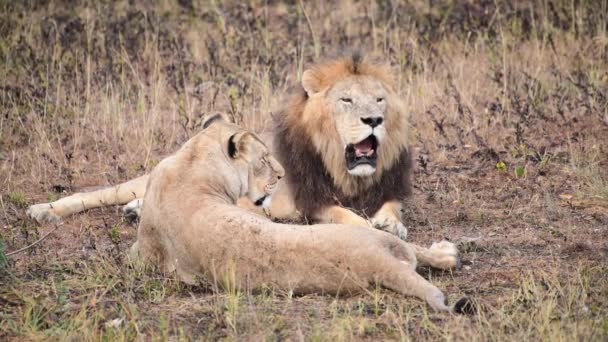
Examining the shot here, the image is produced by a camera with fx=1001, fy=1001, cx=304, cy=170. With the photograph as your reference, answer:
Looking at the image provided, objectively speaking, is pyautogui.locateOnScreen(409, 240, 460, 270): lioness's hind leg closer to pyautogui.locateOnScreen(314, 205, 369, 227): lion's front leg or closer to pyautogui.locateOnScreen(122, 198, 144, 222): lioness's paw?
pyautogui.locateOnScreen(314, 205, 369, 227): lion's front leg

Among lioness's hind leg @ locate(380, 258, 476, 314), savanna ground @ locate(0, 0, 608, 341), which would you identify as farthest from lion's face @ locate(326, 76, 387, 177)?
lioness's hind leg @ locate(380, 258, 476, 314)

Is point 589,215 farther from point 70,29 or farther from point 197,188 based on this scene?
point 70,29

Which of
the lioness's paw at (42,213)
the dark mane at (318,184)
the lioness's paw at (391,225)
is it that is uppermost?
the dark mane at (318,184)

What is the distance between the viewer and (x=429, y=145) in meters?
8.27

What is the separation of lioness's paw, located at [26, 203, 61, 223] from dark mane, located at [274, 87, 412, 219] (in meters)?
1.63

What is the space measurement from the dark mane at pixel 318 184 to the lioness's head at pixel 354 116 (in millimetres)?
63

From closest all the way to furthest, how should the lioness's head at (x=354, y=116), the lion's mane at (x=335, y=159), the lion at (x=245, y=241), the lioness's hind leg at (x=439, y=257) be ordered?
the lion at (x=245, y=241), the lioness's hind leg at (x=439, y=257), the lioness's head at (x=354, y=116), the lion's mane at (x=335, y=159)

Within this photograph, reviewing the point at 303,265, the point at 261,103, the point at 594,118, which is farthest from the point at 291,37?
the point at 303,265

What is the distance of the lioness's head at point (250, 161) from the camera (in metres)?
5.49

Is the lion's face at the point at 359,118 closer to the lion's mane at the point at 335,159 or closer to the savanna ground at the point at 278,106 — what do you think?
the lion's mane at the point at 335,159

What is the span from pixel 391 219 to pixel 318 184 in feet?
1.85

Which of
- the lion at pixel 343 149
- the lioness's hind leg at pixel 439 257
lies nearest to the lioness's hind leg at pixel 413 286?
the lioness's hind leg at pixel 439 257

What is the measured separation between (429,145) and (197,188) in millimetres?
3519

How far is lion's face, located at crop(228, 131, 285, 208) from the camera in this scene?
550cm
